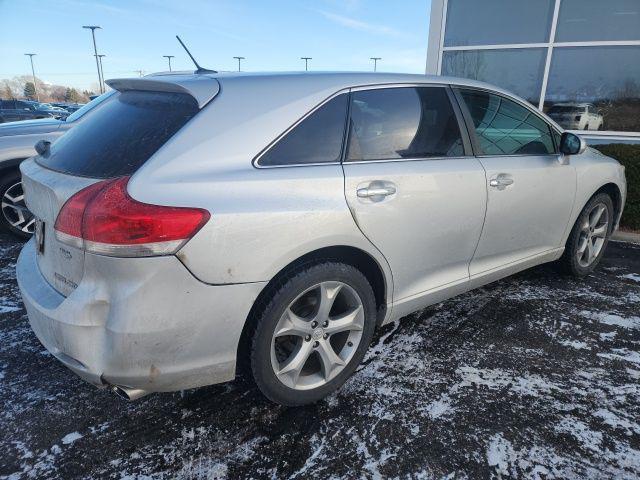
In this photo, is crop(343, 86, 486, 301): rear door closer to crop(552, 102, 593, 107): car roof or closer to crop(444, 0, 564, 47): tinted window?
crop(552, 102, 593, 107): car roof

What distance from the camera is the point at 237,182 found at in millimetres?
1808

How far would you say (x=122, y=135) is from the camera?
200cm

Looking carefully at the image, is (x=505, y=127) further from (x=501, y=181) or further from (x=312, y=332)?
(x=312, y=332)

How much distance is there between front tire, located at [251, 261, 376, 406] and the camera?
1.95 metres

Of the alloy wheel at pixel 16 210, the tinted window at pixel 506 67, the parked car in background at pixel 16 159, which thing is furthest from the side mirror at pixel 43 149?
the tinted window at pixel 506 67

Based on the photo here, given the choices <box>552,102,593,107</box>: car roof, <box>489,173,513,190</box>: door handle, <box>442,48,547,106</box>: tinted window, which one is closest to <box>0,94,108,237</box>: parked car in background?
<box>489,173,513,190</box>: door handle

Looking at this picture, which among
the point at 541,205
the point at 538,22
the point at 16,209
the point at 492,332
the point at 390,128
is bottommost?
the point at 492,332

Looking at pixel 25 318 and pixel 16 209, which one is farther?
pixel 16 209

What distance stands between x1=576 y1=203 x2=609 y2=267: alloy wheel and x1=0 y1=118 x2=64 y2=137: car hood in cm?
503

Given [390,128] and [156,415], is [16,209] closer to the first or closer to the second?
[156,415]

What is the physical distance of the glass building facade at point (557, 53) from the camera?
744 cm

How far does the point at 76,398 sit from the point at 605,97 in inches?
345

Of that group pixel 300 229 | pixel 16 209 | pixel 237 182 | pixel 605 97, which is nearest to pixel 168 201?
pixel 237 182

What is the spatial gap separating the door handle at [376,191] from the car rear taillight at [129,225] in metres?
0.76
